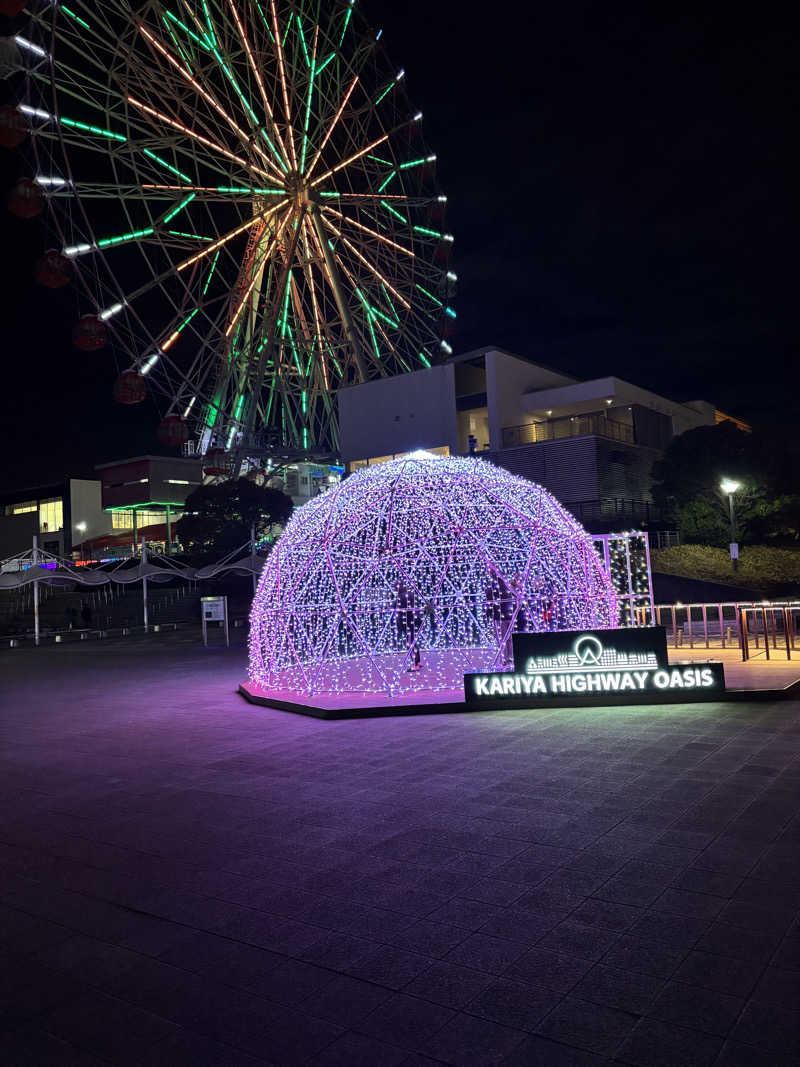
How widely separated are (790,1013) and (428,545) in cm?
896

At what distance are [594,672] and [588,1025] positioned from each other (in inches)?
277

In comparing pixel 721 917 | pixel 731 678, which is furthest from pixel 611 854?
pixel 731 678

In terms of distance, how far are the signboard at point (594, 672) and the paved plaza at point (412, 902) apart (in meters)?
1.48

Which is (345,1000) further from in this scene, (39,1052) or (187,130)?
(187,130)

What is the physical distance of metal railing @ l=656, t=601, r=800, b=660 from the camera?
496 inches

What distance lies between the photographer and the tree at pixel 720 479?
93.9 feet

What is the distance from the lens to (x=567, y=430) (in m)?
33.0

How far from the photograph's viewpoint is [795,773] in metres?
6.29

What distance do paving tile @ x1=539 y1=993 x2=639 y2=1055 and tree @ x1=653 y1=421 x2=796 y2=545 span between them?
2781 centimetres

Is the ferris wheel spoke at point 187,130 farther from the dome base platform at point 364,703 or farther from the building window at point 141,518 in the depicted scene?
the building window at point 141,518

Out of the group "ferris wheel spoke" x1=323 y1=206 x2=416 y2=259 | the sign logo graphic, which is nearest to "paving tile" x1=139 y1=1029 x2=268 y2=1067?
the sign logo graphic

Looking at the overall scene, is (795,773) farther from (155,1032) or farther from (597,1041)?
(155,1032)

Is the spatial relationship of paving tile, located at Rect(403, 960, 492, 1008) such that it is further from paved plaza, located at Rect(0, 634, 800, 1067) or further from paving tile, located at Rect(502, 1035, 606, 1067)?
paving tile, located at Rect(502, 1035, 606, 1067)

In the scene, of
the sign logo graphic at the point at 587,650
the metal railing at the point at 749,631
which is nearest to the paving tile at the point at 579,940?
the sign logo graphic at the point at 587,650
